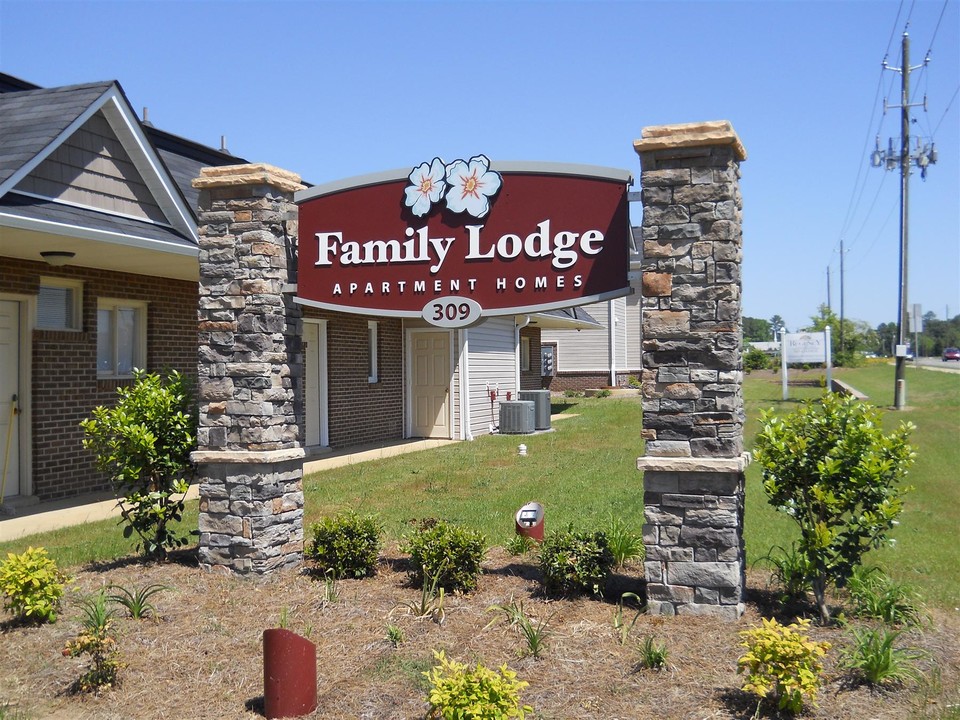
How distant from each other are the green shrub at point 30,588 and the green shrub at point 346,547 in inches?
73.7

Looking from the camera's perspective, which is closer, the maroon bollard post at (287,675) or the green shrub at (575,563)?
the maroon bollard post at (287,675)

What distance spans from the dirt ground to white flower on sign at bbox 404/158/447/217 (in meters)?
2.94

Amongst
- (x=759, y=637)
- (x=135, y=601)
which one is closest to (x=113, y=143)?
(x=135, y=601)

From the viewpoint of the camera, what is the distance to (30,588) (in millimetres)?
5898

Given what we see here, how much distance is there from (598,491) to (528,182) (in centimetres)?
564

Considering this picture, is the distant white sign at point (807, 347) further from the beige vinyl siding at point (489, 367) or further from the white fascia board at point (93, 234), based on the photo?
the white fascia board at point (93, 234)

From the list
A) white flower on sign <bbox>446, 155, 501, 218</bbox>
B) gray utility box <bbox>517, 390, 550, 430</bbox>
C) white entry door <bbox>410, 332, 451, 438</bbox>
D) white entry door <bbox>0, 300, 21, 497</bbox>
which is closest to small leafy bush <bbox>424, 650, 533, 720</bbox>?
white flower on sign <bbox>446, 155, 501, 218</bbox>

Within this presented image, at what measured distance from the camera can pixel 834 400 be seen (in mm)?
5777


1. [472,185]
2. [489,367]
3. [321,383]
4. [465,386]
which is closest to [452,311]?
[472,185]

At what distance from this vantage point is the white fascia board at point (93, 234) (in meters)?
8.33

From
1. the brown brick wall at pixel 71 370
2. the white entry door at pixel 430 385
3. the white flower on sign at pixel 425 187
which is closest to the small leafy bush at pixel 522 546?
the white flower on sign at pixel 425 187

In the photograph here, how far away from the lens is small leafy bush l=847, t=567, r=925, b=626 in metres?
5.54

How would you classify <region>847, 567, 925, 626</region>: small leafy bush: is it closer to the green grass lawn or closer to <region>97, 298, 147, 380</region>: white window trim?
the green grass lawn

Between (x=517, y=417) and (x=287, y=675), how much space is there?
14.3 meters
